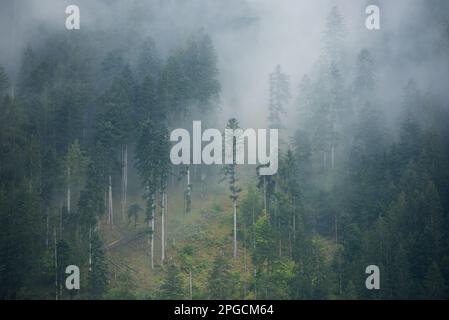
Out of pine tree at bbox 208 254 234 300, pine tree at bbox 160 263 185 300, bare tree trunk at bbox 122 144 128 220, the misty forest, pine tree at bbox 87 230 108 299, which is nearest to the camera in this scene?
pine tree at bbox 160 263 185 300

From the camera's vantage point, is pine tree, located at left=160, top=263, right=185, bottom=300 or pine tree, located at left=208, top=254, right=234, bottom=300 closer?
pine tree, located at left=160, top=263, right=185, bottom=300

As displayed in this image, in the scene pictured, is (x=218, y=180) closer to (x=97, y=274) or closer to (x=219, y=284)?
(x=219, y=284)

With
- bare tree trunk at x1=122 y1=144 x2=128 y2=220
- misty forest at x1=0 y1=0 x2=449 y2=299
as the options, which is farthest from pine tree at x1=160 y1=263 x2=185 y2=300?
bare tree trunk at x1=122 y1=144 x2=128 y2=220

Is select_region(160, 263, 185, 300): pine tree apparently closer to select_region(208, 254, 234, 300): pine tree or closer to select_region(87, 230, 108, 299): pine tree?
select_region(208, 254, 234, 300): pine tree

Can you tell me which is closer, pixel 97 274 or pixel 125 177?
pixel 97 274

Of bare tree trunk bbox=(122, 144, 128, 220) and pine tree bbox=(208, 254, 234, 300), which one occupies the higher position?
bare tree trunk bbox=(122, 144, 128, 220)

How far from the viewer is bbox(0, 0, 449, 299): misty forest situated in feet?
166

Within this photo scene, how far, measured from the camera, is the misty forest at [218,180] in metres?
50.6

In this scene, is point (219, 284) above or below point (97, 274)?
below

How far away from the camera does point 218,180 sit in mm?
67000

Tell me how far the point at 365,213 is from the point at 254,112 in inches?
1257


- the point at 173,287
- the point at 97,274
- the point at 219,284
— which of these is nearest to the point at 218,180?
the point at 219,284

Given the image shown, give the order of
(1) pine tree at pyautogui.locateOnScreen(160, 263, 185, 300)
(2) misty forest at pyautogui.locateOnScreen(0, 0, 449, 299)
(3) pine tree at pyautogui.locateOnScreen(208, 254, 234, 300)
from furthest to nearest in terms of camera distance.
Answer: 1. (2) misty forest at pyautogui.locateOnScreen(0, 0, 449, 299)
2. (3) pine tree at pyautogui.locateOnScreen(208, 254, 234, 300)
3. (1) pine tree at pyautogui.locateOnScreen(160, 263, 185, 300)
